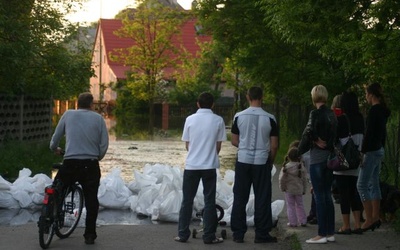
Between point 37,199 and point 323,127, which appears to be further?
point 37,199

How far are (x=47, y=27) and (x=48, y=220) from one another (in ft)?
44.7

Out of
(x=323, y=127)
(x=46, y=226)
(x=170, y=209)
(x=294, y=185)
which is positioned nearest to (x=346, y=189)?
(x=294, y=185)

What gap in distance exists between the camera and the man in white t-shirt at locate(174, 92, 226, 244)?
994 cm

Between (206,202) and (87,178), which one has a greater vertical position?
(87,178)

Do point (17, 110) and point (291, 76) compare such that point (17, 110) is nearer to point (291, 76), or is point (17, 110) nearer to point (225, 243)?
point (291, 76)

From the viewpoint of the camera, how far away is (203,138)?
32.6 ft

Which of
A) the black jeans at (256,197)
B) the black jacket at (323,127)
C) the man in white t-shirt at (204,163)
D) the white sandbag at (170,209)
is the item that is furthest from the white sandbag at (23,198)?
the black jacket at (323,127)

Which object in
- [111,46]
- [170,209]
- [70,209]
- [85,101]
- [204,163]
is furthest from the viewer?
[111,46]

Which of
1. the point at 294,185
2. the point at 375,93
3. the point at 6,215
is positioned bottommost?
the point at 6,215

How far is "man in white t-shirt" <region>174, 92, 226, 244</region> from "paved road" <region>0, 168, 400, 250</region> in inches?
9.3

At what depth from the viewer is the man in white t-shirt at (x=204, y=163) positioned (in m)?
9.94

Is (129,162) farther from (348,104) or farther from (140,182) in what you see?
(348,104)

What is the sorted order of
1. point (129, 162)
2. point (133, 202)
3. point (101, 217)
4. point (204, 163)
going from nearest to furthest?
1. point (204, 163)
2. point (101, 217)
3. point (133, 202)
4. point (129, 162)

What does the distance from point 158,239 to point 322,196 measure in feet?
6.62
